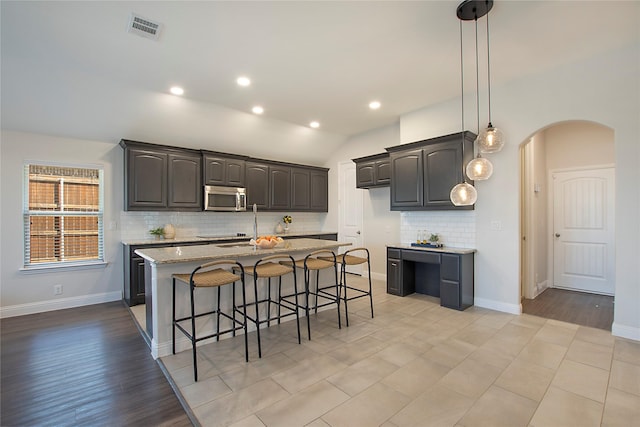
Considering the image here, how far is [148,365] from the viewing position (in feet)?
9.11

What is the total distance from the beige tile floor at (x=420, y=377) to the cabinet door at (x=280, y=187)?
3.17 meters

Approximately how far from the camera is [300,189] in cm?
683

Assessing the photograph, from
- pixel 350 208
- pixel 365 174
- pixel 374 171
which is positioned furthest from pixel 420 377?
pixel 350 208

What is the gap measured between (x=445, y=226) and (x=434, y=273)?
2.60ft

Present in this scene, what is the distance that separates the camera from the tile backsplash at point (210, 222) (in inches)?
197

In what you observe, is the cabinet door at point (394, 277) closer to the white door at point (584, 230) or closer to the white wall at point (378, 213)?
the white wall at point (378, 213)

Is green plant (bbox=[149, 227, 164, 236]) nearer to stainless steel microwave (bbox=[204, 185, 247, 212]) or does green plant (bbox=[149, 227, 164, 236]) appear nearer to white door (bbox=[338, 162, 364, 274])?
stainless steel microwave (bbox=[204, 185, 247, 212])

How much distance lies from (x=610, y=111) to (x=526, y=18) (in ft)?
5.40

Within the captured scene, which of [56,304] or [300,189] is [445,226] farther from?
[56,304]

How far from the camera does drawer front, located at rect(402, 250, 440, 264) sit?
14.5ft

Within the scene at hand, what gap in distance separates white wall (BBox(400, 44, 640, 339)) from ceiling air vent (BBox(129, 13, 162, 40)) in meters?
Result: 3.88

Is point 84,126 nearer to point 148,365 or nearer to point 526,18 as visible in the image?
point 148,365

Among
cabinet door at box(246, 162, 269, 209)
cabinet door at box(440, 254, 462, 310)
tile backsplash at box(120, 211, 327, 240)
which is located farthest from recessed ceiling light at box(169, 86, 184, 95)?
cabinet door at box(440, 254, 462, 310)

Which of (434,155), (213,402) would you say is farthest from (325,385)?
(434,155)
